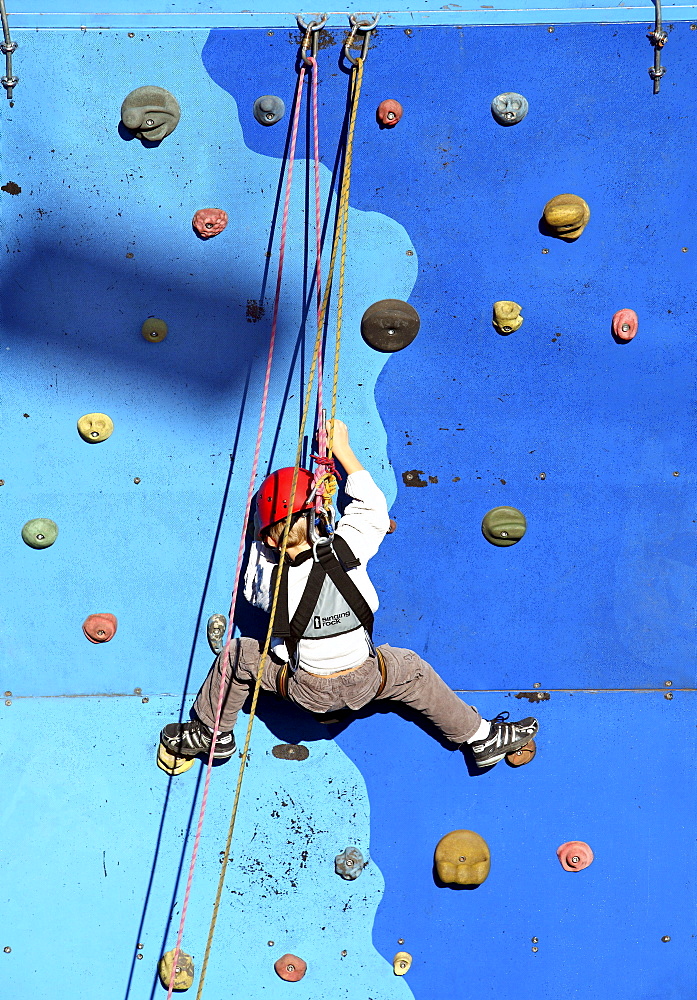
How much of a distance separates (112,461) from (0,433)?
262mm

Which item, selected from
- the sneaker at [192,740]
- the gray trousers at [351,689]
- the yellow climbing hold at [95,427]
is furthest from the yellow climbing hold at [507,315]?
the sneaker at [192,740]

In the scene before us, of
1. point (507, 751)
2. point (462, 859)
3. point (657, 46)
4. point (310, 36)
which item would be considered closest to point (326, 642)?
point (507, 751)

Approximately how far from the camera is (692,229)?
2127 mm

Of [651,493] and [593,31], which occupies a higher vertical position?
[593,31]

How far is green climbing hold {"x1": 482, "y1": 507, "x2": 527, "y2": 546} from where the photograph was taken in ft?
7.11

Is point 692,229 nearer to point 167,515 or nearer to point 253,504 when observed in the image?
point 253,504

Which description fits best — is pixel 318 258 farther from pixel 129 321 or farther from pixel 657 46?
pixel 657 46

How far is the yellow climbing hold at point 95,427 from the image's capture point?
6.98 feet

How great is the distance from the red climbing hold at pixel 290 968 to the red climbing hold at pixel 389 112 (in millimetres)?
1956

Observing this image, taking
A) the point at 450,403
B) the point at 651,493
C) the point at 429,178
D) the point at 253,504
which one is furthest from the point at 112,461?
the point at 651,493

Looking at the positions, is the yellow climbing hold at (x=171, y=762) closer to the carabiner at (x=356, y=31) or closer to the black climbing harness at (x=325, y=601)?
the black climbing harness at (x=325, y=601)

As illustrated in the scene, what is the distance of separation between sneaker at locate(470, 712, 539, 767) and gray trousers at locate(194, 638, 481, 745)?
4 centimetres

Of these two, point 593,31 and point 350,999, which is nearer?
point 593,31

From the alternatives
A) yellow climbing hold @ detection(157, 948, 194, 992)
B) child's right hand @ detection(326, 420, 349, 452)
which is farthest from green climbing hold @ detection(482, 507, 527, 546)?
yellow climbing hold @ detection(157, 948, 194, 992)
